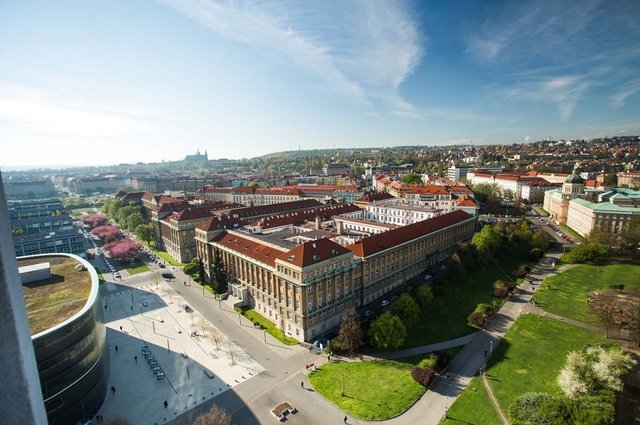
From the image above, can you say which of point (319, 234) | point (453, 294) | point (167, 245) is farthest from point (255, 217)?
point (453, 294)

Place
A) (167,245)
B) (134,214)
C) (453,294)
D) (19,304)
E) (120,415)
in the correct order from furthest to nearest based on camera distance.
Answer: (134,214), (167,245), (453,294), (120,415), (19,304)

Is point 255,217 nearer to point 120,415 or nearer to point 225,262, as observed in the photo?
point 225,262

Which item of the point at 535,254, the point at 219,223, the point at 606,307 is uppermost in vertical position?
the point at 219,223

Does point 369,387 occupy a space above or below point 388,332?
below

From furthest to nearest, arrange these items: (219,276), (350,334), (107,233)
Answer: (107,233) → (219,276) → (350,334)

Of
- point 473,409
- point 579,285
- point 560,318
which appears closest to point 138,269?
point 473,409

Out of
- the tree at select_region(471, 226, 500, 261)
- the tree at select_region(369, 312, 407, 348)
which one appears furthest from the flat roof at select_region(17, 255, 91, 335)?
the tree at select_region(471, 226, 500, 261)

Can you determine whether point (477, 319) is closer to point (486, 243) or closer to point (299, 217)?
point (486, 243)
